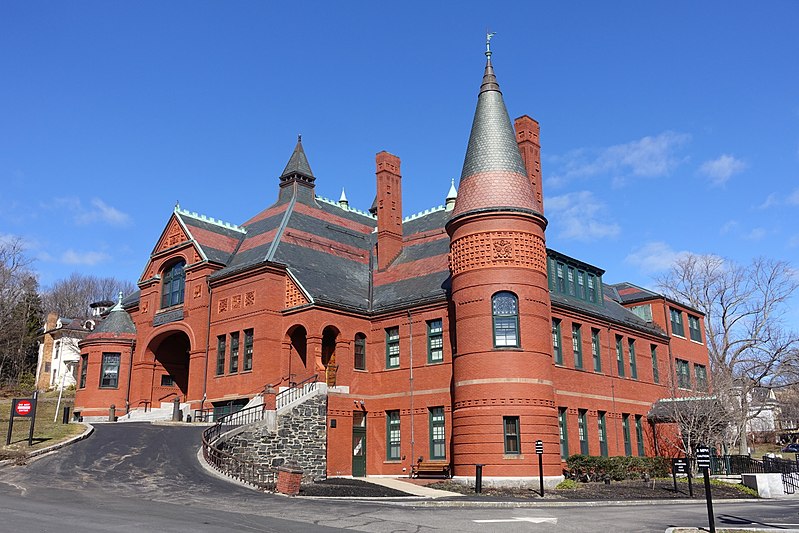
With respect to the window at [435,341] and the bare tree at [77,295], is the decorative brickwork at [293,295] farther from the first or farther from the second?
the bare tree at [77,295]

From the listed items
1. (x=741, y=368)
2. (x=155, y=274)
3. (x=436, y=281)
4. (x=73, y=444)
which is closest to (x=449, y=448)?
(x=436, y=281)

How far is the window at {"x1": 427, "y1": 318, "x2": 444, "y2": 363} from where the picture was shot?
32.6m

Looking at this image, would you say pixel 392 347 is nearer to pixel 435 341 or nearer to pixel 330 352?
pixel 435 341

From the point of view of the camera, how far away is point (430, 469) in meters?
30.7

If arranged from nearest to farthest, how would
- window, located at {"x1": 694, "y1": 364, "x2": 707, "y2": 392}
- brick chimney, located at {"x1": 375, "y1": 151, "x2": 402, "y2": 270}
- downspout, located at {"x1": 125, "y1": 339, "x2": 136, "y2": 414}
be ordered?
brick chimney, located at {"x1": 375, "y1": 151, "x2": 402, "y2": 270} < downspout, located at {"x1": 125, "y1": 339, "x2": 136, "y2": 414} < window, located at {"x1": 694, "y1": 364, "x2": 707, "y2": 392}

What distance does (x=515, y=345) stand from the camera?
2852 centimetres

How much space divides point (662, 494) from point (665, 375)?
15571mm

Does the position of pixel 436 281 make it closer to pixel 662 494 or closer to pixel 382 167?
pixel 382 167

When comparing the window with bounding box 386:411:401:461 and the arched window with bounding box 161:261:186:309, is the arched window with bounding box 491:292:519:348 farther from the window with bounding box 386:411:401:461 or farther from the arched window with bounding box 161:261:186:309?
the arched window with bounding box 161:261:186:309

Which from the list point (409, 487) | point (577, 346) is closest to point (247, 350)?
point (409, 487)

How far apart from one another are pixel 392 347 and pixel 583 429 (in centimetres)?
992

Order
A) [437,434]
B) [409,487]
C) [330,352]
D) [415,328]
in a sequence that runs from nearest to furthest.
Answer: 1. [409,487]
2. [437,434]
3. [415,328]
4. [330,352]

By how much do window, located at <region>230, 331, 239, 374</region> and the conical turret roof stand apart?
13.1m

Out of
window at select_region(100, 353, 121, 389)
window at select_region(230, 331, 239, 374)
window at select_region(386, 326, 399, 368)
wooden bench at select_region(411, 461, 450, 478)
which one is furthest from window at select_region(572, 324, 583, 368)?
window at select_region(100, 353, 121, 389)
